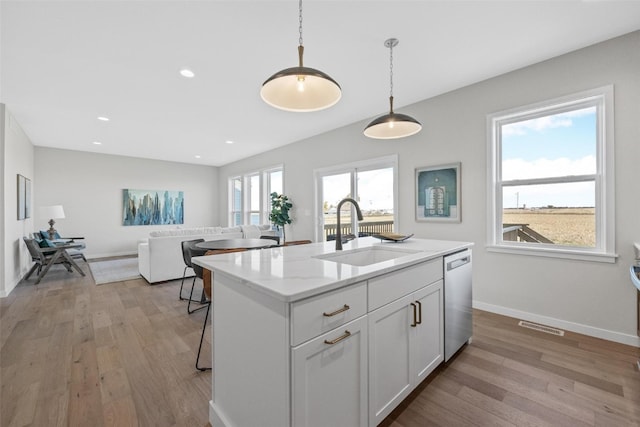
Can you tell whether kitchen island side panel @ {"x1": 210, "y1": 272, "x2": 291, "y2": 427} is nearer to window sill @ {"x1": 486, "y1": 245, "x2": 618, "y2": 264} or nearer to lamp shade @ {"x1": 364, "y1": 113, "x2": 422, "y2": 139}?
lamp shade @ {"x1": 364, "y1": 113, "x2": 422, "y2": 139}

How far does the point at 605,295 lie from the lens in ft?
8.10

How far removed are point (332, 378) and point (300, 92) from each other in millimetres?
1623

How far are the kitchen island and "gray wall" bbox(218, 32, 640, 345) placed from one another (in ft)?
6.22

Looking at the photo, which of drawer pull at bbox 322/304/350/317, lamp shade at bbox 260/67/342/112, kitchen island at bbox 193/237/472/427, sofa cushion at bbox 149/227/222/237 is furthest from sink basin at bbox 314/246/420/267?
sofa cushion at bbox 149/227/222/237

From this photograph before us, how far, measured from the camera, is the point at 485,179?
3.15 meters

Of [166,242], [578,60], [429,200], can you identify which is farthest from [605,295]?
[166,242]

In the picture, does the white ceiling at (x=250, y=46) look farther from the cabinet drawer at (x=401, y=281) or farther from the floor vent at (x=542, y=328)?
the floor vent at (x=542, y=328)

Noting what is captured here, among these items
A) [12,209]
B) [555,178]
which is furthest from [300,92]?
[12,209]

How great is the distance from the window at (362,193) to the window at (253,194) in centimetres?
157

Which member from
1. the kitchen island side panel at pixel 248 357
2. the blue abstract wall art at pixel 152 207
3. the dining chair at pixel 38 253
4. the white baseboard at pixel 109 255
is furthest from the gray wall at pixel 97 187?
the kitchen island side panel at pixel 248 357

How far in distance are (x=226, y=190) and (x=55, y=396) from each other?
7.19 m

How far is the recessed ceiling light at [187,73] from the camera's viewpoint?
114 inches

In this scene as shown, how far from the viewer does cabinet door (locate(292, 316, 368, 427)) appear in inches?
40.5

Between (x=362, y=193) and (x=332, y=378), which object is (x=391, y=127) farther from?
(x=362, y=193)
